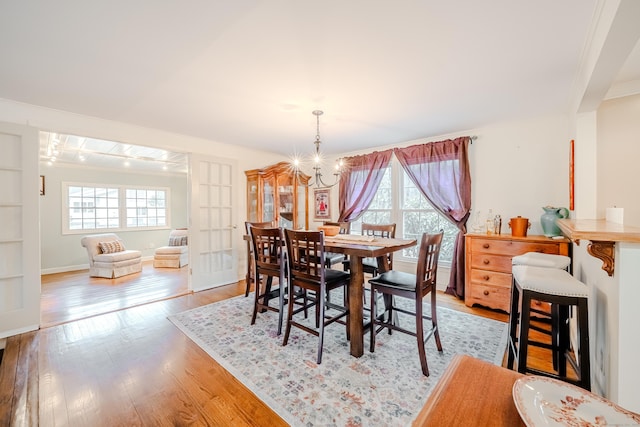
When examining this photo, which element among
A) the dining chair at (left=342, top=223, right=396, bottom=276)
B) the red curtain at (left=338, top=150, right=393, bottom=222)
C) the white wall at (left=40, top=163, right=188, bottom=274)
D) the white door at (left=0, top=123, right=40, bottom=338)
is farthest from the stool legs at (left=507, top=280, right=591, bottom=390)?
the white wall at (left=40, top=163, right=188, bottom=274)

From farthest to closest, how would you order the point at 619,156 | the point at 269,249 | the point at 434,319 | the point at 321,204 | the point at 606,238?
the point at 321,204 → the point at 269,249 → the point at 619,156 → the point at 434,319 → the point at 606,238

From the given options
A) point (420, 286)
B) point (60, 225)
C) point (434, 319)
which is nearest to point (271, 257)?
point (420, 286)

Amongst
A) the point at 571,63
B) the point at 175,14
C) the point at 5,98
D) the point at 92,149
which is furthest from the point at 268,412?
the point at 92,149

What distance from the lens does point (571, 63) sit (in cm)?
202

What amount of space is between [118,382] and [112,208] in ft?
18.3

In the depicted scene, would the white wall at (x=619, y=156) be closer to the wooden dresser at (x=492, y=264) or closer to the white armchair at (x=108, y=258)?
the wooden dresser at (x=492, y=264)

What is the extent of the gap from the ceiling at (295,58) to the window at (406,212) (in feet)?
4.44

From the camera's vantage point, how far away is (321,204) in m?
5.27

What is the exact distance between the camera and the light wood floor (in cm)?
156

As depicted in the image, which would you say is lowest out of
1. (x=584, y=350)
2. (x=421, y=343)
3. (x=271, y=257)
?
(x=421, y=343)

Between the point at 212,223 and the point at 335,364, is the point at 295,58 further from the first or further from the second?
the point at 212,223

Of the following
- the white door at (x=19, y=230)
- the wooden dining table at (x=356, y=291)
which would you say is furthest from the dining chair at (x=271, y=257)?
the white door at (x=19, y=230)

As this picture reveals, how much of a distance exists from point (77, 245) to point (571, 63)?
7967 mm

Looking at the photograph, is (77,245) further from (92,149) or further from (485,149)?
(485,149)
